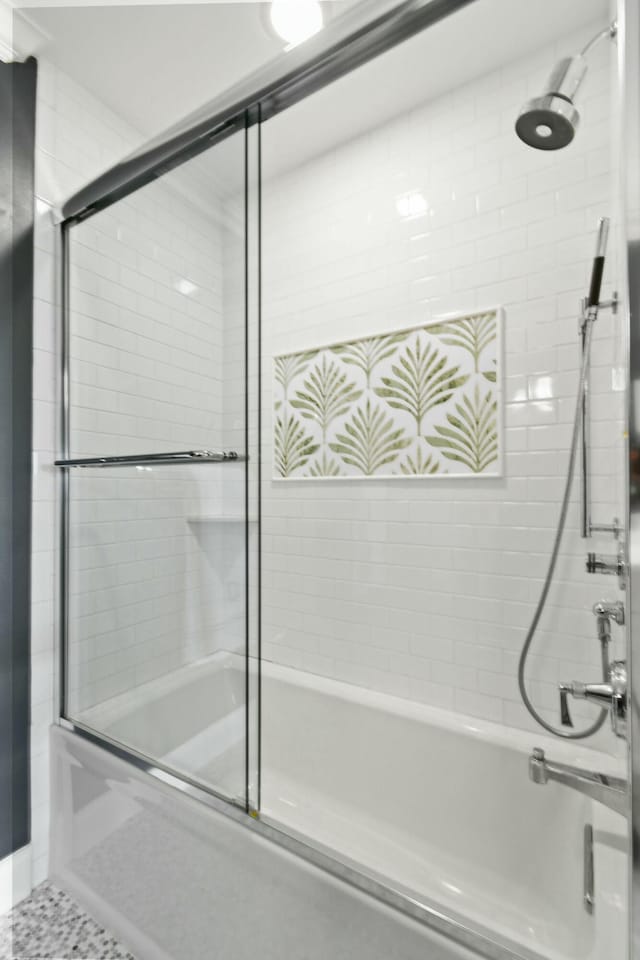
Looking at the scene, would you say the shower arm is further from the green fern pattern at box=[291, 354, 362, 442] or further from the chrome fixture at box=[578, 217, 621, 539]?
the green fern pattern at box=[291, 354, 362, 442]

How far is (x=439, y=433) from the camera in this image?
1.69 metres

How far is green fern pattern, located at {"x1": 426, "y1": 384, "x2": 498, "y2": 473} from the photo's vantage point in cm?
158

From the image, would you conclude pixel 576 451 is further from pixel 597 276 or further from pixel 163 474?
pixel 163 474

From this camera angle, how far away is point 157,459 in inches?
48.5

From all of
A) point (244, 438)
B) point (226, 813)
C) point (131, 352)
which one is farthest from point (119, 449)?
point (226, 813)

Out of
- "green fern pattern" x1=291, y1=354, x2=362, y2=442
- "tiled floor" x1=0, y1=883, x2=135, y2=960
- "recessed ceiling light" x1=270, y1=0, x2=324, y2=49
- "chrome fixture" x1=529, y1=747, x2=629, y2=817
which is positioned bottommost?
"tiled floor" x1=0, y1=883, x2=135, y2=960

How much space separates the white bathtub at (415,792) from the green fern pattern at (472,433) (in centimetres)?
84

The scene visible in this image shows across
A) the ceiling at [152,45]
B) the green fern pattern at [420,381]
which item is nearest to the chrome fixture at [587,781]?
the green fern pattern at [420,381]

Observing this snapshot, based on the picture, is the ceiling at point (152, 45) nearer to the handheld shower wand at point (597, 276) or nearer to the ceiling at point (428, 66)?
the ceiling at point (428, 66)

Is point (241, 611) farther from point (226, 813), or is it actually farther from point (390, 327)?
point (390, 327)

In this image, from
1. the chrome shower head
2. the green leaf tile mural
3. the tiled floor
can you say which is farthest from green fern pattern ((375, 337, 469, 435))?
the tiled floor

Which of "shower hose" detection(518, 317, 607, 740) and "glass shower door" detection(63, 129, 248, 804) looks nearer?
"glass shower door" detection(63, 129, 248, 804)

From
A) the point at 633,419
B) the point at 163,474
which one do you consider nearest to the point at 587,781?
the point at 633,419

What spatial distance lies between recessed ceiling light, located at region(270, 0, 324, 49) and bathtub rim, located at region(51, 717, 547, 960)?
1.84 m
